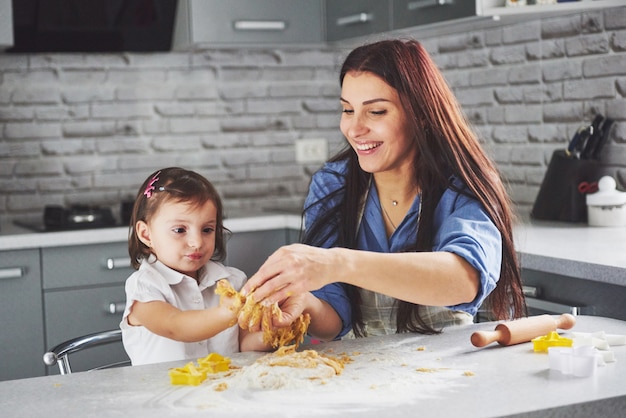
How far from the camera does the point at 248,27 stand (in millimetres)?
3604

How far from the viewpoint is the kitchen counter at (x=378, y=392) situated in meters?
1.19

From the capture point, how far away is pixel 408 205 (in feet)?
6.52

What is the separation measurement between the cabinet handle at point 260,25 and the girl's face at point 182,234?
1.82 m

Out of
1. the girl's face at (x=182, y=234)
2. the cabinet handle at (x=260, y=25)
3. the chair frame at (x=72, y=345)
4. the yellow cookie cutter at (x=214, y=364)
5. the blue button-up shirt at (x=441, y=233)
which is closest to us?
the yellow cookie cutter at (x=214, y=364)

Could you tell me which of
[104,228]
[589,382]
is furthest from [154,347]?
[104,228]

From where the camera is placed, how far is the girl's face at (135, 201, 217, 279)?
1.89m

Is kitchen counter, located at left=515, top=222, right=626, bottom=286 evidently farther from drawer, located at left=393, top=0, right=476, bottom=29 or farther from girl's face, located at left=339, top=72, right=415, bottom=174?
drawer, located at left=393, top=0, right=476, bottom=29

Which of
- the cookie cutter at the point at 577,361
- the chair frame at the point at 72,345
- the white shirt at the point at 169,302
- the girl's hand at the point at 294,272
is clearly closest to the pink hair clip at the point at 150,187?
the white shirt at the point at 169,302

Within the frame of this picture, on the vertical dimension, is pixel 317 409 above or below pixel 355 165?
below

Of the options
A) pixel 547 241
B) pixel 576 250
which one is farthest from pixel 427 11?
pixel 576 250

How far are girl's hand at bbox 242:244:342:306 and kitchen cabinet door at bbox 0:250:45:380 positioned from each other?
1.74m

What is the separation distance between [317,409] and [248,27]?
2.62m

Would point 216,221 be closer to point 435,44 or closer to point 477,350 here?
point 477,350

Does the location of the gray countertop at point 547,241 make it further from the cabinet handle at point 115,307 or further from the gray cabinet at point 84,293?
the cabinet handle at point 115,307
